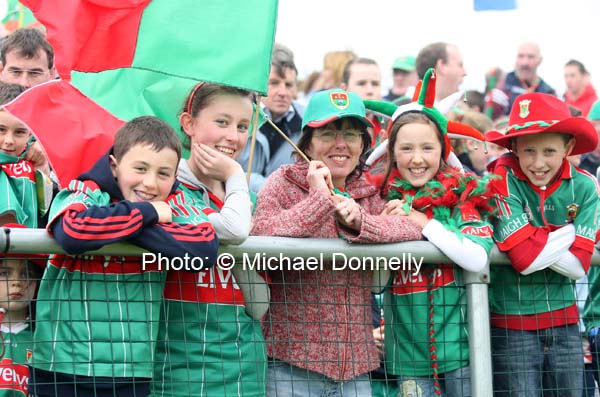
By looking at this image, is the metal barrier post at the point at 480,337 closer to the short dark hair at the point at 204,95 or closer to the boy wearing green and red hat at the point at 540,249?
the boy wearing green and red hat at the point at 540,249

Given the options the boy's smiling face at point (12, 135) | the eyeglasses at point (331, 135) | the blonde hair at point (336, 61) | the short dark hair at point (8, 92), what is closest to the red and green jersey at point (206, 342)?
the eyeglasses at point (331, 135)

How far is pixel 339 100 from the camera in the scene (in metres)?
5.06

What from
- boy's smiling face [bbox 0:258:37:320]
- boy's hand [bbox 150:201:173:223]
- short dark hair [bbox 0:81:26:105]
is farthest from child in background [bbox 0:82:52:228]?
boy's hand [bbox 150:201:173:223]

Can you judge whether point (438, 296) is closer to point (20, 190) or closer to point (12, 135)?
point (20, 190)

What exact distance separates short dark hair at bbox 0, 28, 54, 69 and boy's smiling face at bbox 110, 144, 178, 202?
215cm

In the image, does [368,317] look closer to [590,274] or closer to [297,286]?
[297,286]

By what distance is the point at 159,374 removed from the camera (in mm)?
4305

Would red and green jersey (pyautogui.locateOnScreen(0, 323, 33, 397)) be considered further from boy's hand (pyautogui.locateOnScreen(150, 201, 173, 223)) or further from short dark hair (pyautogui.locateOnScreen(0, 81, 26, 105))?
short dark hair (pyautogui.locateOnScreen(0, 81, 26, 105))

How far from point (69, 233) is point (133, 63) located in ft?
3.72

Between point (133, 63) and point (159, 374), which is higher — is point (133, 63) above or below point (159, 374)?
above

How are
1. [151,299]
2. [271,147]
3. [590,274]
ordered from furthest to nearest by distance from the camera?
[271,147] → [590,274] → [151,299]

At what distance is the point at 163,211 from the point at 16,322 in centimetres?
86

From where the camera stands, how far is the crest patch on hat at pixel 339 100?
16.5ft

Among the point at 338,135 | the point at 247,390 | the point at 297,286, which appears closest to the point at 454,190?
the point at 338,135
